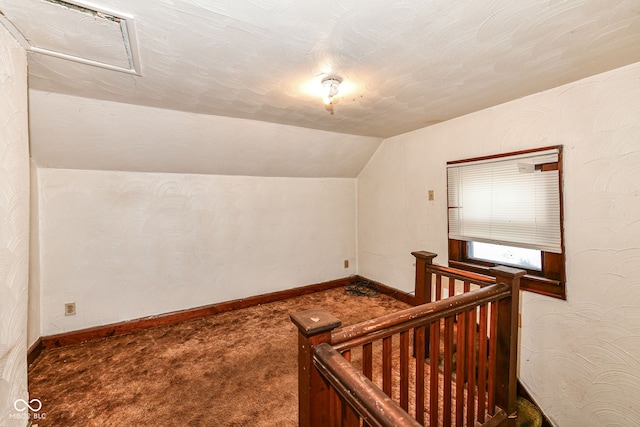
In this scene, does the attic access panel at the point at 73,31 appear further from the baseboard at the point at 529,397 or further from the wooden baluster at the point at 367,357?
the baseboard at the point at 529,397

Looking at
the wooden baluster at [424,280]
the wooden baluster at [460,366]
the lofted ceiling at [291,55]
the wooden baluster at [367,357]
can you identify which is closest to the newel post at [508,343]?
the wooden baluster at [460,366]

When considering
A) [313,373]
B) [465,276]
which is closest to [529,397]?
[465,276]

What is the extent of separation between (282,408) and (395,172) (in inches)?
114

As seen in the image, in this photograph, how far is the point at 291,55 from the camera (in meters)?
1.57

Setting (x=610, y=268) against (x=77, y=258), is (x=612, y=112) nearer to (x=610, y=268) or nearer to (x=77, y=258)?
(x=610, y=268)

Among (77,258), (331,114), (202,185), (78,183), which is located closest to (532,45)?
(331,114)

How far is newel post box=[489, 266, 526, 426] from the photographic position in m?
1.70

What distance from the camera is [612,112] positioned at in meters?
1.85

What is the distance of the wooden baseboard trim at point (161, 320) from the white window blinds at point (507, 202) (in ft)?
7.41

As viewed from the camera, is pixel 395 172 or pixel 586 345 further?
pixel 395 172

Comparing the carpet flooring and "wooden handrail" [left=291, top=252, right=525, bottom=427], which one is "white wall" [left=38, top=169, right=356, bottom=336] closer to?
the carpet flooring

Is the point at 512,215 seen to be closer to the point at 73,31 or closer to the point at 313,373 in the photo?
the point at 313,373

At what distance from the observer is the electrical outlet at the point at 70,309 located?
262cm

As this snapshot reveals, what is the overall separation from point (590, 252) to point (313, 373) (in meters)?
2.21
